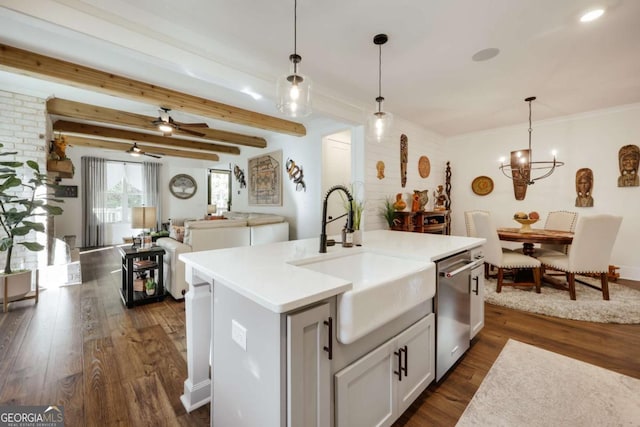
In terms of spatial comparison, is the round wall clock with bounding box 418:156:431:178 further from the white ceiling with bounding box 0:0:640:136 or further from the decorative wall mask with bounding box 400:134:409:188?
the white ceiling with bounding box 0:0:640:136

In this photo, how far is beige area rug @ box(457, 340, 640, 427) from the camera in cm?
148

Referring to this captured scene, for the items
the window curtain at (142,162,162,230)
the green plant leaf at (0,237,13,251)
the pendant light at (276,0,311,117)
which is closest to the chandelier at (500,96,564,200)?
the pendant light at (276,0,311,117)

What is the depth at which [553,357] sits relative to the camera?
204 cm

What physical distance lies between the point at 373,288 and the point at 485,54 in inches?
105

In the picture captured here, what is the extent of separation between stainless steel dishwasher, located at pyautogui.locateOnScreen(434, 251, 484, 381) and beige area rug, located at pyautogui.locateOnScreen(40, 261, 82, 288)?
473 centimetres

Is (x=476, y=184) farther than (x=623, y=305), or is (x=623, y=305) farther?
(x=476, y=184)

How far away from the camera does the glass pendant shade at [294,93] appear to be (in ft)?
5.84

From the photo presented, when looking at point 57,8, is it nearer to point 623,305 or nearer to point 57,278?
point 57,278

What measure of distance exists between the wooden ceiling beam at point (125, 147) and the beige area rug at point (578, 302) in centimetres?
754

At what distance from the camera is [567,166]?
14.3ft

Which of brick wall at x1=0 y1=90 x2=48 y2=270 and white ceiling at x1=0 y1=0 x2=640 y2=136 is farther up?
white ceiling at x1=0 y1=0 x2=640 y2=136

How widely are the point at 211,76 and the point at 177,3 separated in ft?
2.00

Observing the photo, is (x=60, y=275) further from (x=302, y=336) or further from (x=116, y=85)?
(x=302, y=336)

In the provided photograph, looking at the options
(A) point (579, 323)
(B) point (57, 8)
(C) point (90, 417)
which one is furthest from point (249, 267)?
(A) point (579, 323)
